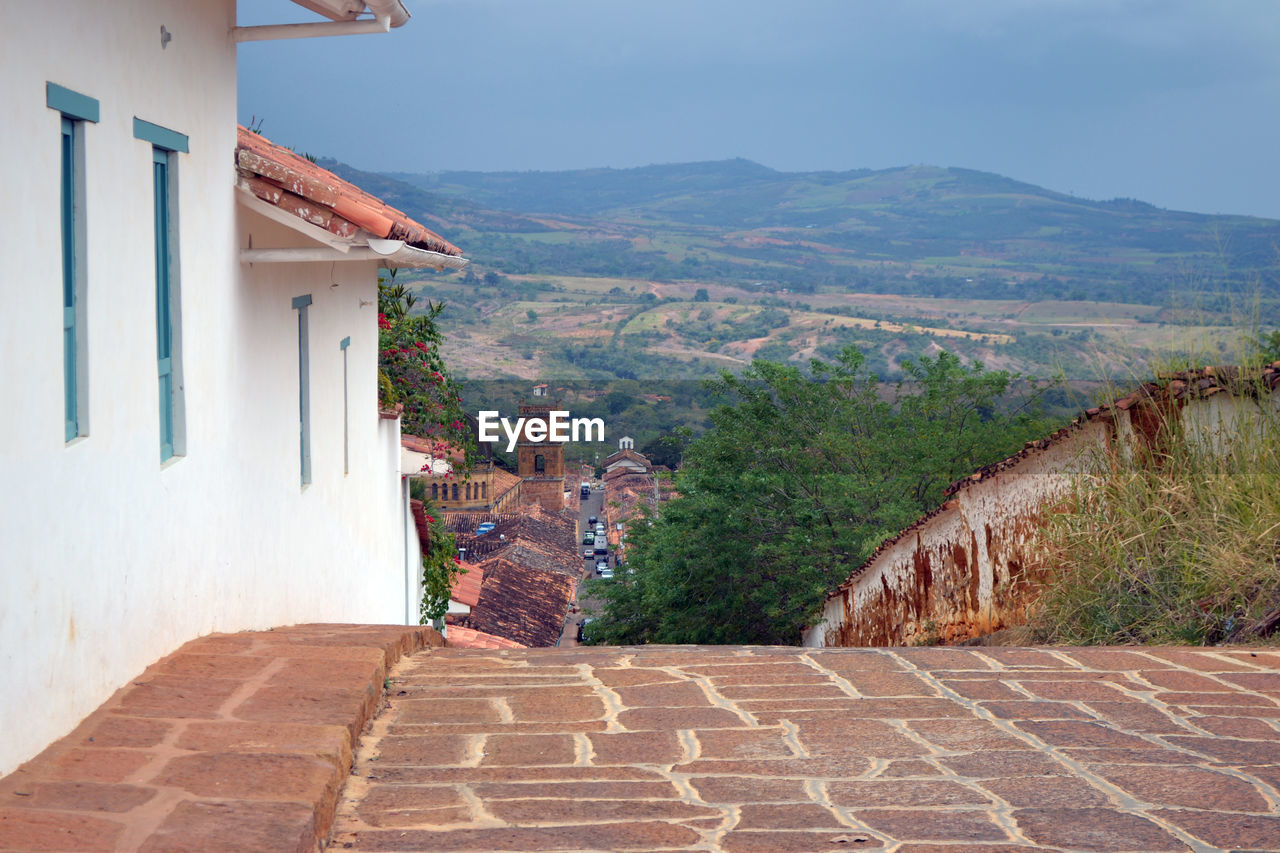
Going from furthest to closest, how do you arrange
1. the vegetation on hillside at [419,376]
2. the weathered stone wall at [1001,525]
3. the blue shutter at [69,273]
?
the vegetation on hillside at [419,376]
the weathered stone wall at [1001,525]
the blue shutter at [69,273]

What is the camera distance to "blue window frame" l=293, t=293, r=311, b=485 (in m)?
6.42

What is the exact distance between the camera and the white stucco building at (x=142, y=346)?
118 inches

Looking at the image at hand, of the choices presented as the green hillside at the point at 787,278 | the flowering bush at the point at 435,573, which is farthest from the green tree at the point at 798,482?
the green hillside at the point at 787,278

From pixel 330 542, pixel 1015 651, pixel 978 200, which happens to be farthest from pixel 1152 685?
pixel 978 200

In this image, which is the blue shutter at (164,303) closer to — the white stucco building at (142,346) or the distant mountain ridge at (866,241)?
the white stucco building at (142,346)

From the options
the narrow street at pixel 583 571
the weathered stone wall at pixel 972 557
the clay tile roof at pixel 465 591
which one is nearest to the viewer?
the weathered stone wall at pixel 972 557

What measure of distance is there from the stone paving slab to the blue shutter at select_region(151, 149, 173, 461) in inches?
33.5

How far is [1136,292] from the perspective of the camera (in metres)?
101

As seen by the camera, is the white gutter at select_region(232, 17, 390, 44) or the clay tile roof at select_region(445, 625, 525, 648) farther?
the clay tile roof at select_region(445, 625, 525, 648)

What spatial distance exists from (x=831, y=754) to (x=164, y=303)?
9.61 feet

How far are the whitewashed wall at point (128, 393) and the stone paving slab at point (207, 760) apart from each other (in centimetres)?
13

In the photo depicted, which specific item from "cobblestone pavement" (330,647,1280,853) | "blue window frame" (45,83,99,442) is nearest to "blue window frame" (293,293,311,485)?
"cobblestone pavement" (330,647,1280,853)

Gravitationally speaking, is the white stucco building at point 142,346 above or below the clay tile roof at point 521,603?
above

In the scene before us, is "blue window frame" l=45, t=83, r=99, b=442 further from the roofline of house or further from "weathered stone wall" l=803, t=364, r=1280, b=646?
"weathered stone wall" l=803, t=364, r=1280, b=646
